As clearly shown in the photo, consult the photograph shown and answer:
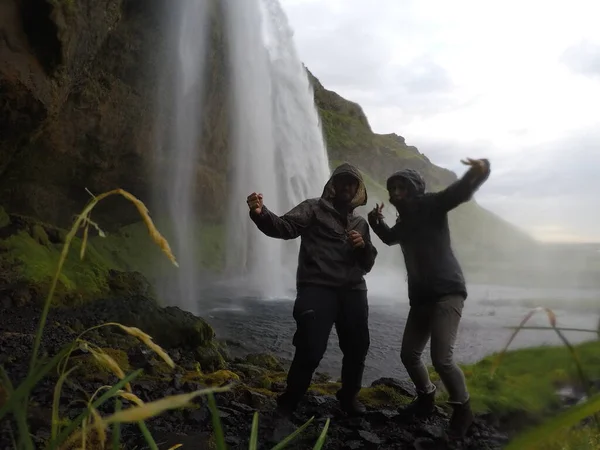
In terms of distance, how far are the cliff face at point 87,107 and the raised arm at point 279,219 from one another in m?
3.28

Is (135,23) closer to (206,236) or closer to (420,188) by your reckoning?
(206,236)

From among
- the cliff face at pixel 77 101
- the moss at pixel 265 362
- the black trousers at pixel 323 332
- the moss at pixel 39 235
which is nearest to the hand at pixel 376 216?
the black trousers at pixel 323 332

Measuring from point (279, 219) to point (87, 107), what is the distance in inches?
519

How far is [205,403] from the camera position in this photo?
14.1ft

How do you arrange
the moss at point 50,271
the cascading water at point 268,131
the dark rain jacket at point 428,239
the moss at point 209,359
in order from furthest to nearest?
the cascading water at point 268,131 < the moss at point 50,271 < the moss at point 209,359 < the dark rain jacket at point 428,239

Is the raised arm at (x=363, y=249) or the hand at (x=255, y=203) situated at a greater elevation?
the hand at (x=255, y=203)

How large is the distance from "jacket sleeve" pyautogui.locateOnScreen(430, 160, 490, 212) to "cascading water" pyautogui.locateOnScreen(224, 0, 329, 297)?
672 inches

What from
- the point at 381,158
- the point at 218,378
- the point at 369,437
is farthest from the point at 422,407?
the point at 381,158

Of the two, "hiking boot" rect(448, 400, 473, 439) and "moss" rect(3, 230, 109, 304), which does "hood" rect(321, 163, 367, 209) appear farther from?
"moss" rect(3, 230, 109, 304)

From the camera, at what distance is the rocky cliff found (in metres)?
9.55

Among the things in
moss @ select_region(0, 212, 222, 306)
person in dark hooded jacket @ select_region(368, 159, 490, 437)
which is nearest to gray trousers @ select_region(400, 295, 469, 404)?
person in dark hooded jacket @ select_region(368, 159, 490, 437)

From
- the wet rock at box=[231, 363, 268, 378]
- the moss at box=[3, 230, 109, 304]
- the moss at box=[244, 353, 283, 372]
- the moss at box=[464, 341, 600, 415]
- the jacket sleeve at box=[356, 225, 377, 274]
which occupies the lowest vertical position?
the moss at box=[244, 353, 283, 372]

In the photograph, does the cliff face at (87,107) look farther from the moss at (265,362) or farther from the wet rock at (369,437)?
the moss at (265,362)

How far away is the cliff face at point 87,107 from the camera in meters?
9.55
